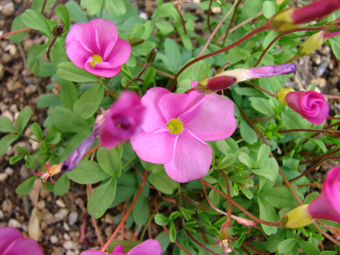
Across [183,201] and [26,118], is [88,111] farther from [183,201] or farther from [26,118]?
[183,201]

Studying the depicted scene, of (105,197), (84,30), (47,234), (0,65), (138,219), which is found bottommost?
(47,234)

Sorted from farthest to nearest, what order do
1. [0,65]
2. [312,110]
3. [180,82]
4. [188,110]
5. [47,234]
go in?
[0,65]
[47,234]
[180,82]
[188,110]
[312,110]

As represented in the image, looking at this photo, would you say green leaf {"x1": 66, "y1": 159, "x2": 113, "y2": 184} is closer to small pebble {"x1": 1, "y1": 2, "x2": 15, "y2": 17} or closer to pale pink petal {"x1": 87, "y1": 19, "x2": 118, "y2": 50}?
pale pink petal {"x1": 87, "y1": 19, "x2": 118, "y2": 50}

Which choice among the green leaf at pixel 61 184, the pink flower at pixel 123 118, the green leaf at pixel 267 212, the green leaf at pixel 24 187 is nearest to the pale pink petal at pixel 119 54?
the pink flower at pixel 123 118

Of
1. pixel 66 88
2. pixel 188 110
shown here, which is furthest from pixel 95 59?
pixel 188 110

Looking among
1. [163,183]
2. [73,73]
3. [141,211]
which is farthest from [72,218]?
[73,73]

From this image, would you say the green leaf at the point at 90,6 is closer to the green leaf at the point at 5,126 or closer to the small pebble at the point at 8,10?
the green leaf at the point at 5,126
